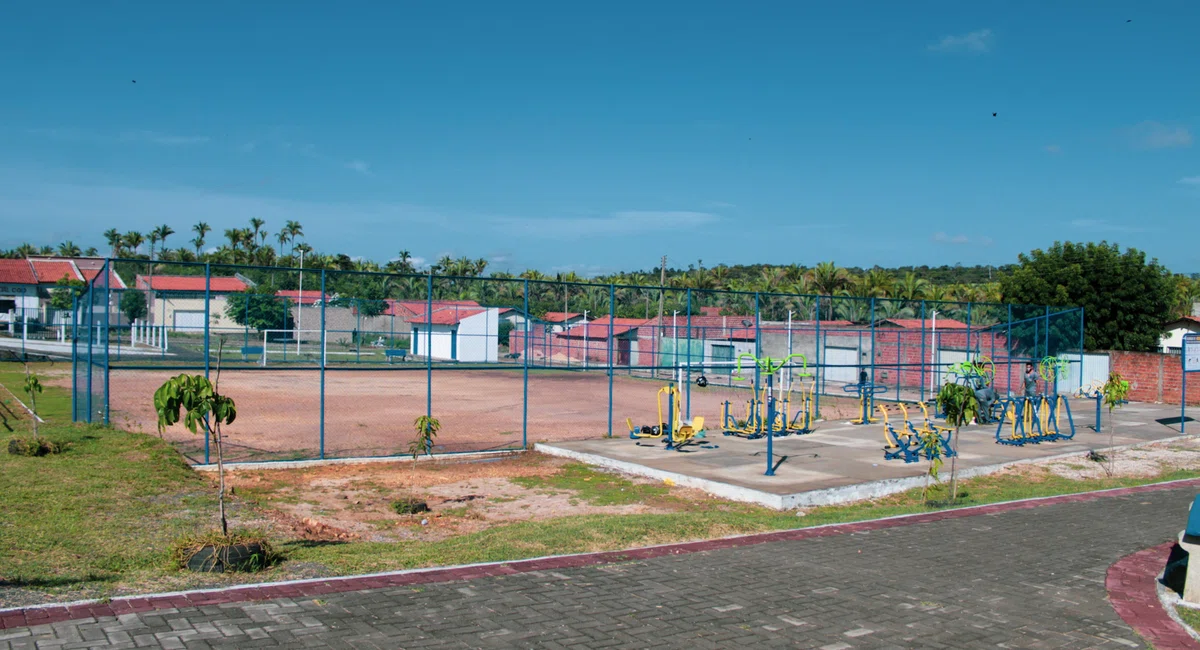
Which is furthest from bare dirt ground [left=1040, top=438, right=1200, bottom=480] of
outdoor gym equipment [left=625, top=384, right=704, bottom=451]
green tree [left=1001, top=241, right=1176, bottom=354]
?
green tree [left=1001, top=241, right=1176, bottom=354]

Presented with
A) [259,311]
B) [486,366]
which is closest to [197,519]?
[486,366]

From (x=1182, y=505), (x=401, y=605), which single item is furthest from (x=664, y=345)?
(x=401, y=605)

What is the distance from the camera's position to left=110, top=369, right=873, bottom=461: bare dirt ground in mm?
17219

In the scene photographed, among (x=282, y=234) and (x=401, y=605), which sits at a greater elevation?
(x=282, y=234)

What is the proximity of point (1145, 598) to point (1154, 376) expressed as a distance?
86.5ft

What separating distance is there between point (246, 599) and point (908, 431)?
13.1 m

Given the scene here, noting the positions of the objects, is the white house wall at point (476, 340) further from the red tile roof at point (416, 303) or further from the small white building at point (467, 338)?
the red tile roof at point (416, 303)

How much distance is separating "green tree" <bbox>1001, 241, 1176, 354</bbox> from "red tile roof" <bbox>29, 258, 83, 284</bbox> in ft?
216

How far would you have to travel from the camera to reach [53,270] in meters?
69.2

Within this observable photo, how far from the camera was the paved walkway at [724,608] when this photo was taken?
5.73 metres

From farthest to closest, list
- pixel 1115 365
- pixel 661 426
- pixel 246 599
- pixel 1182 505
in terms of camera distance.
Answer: pixel 1115 365
pixel 661 426
pixel 1182 505
pixel 246 599

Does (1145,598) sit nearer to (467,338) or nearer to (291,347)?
(467,338)

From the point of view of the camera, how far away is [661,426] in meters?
17.7

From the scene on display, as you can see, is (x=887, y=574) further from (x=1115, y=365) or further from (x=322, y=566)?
(x=1115, y=365)
